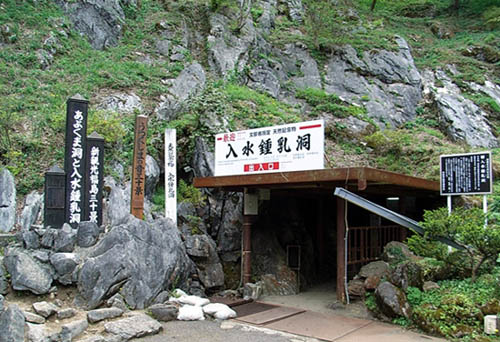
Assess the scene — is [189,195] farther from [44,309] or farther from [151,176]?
[44,309]

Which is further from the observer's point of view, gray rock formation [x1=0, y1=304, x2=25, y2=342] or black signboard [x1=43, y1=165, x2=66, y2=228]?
black signboard [x1=43, y1=165, x2=66, y2=228]

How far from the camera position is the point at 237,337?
22.9ft

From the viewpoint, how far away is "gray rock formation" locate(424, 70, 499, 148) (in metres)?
18.2

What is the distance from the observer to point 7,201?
10008 mm

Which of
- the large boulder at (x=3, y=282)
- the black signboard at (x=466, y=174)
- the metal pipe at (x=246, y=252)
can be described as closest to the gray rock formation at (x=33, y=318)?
the large boulder at (x=3, y=282)

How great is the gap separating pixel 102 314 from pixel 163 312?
117cm

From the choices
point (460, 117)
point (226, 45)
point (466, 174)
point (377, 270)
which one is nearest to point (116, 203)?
point (377, 270)

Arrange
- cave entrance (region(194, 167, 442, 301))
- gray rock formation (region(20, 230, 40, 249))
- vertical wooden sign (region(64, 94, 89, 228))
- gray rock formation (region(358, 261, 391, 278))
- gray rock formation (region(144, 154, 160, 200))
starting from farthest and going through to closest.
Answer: gray rock formation (region(144, 154, 160, 200)) < gray rock formation (region(358, 261, 391, 278)) < cave entrance (region(194, 167, 442, 301)) < vertical wooden sign (region(64, 94, 89, 228)) < gray rock formation (region(20, 230, 40, 249))

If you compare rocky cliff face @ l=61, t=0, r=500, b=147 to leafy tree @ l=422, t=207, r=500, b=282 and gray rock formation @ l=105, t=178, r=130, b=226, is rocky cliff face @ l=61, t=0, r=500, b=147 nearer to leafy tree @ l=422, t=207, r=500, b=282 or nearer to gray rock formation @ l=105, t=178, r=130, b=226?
gray rock formation @ l=105, t=178, r=130, b=226

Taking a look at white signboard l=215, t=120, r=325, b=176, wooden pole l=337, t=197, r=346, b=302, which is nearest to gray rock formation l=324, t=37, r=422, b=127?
wooden pole l=337, t=197, r=346, b=302

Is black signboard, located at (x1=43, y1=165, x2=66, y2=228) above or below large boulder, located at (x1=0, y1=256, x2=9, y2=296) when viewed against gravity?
above

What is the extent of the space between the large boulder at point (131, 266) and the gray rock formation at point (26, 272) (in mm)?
656

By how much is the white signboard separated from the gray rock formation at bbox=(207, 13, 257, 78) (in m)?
10.6

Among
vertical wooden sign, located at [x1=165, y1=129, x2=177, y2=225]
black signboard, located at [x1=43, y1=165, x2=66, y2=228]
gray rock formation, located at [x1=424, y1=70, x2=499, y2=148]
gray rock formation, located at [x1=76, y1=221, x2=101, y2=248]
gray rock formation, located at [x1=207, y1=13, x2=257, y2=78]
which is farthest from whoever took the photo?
gray rock formation, located at [x1=207, y1=13, x2=257, y2=78]
